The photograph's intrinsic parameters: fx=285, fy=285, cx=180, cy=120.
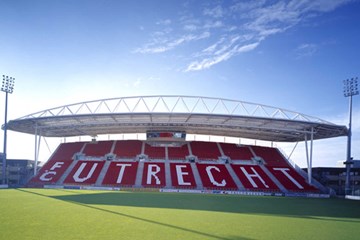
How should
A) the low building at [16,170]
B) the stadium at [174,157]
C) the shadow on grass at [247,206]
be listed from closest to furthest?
the shadow on grass at [247,206] → the stadium at [174,157] → the low building at [16,170]

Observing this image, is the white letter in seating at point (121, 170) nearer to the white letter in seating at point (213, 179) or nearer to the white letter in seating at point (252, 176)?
the white letter in seating at point (213, 179)

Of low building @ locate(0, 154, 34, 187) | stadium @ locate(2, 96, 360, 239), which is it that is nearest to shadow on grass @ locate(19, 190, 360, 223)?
stadium @ locate(2, 96, 360, 239)

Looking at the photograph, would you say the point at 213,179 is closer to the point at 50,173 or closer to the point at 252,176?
the point at 252,176

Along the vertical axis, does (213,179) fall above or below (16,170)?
above

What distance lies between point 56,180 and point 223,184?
24775 millimetres

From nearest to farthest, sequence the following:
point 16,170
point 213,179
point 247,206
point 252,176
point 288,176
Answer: point 247,206, point 213,179, point 252,176, point 288,176, point 16,170

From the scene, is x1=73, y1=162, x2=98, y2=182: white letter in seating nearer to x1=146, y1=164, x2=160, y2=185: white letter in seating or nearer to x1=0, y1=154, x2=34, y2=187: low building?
x1=146, y1=164, x2=160, y2=185: white letter in seating

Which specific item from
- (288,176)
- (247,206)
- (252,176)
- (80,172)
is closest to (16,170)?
(80,172)

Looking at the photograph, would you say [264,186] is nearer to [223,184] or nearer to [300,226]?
[223,184]

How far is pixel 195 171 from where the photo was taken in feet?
147

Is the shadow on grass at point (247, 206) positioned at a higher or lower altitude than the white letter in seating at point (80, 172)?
higher

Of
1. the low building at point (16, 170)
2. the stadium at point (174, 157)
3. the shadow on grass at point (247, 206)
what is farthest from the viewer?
the low building at point (16, 170)

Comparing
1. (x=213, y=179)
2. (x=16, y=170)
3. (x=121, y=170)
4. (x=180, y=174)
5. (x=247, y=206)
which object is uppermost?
(x=247, y=206)

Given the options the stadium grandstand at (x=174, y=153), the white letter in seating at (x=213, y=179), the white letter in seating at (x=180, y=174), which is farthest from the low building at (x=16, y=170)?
the white letter in seating at (x=213, y=179)
